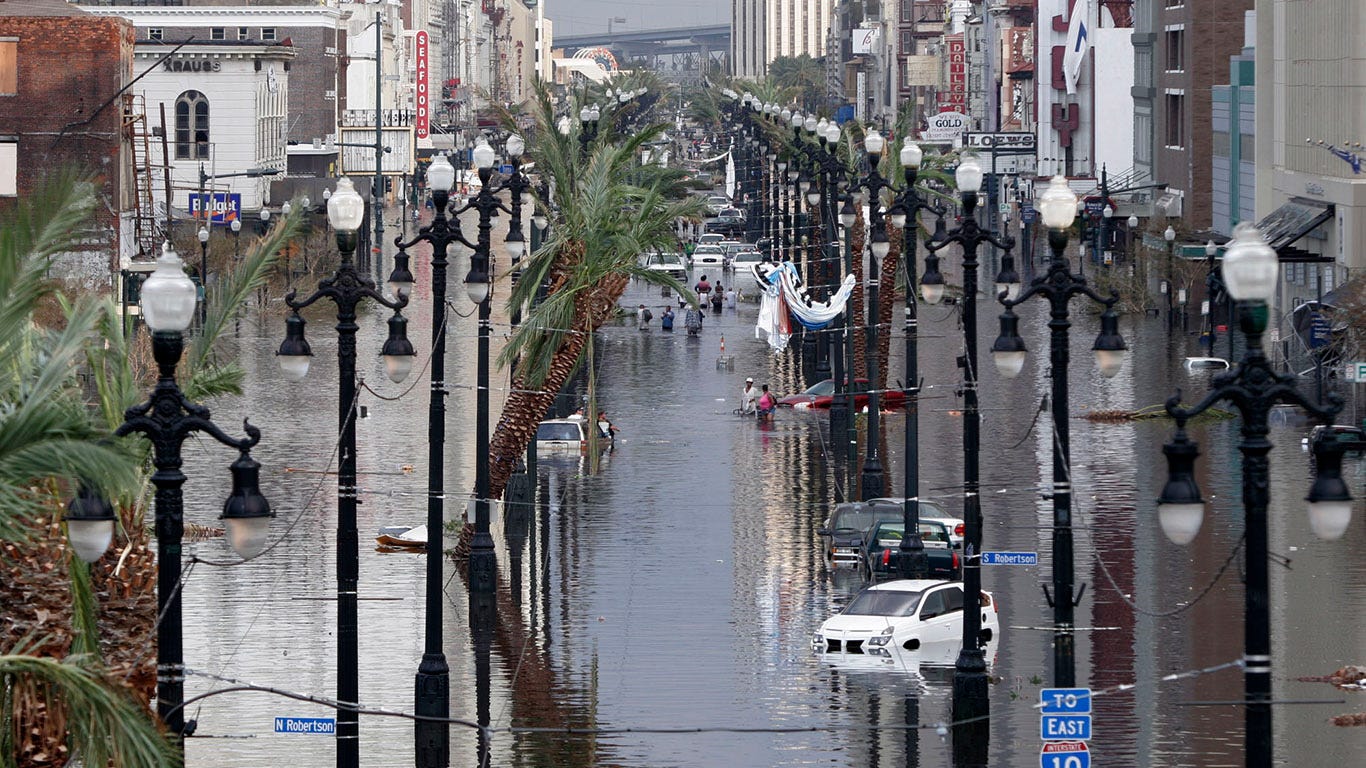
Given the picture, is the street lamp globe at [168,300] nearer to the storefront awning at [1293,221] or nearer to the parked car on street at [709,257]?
the storefront awning at [1293,221]

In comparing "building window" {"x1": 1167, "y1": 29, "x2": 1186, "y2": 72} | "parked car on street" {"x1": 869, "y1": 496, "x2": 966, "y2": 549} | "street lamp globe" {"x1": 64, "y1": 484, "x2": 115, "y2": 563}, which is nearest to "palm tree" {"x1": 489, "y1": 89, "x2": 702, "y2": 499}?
"parked car on street" {"x1": 869, "y1": 496, "x2": 966, "y2": 549}

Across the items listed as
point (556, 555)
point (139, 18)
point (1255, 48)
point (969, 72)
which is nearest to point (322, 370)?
point (556, 555)

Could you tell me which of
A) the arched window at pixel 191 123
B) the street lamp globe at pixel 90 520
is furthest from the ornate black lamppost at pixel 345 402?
the arched window at pixel 191 123

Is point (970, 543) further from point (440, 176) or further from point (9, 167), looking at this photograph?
point (9, 167)

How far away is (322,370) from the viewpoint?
64.7 metres

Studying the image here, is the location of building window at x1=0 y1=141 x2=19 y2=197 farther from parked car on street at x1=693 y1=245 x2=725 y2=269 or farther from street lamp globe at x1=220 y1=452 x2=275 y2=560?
street lamp globe at x1=220 y1=452 x2=275 y2=560

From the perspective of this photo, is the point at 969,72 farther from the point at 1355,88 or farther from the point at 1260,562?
the point at 1260,562

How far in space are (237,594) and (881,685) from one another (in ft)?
35.5

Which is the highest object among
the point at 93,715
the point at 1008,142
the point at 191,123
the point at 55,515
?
the point at 1008,142

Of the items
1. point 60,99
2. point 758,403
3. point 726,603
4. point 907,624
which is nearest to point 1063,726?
point 907,624

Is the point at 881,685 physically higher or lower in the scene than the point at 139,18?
lower

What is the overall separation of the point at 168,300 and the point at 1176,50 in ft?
279

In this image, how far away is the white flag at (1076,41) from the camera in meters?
121

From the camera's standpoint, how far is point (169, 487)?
14641 millimetres
